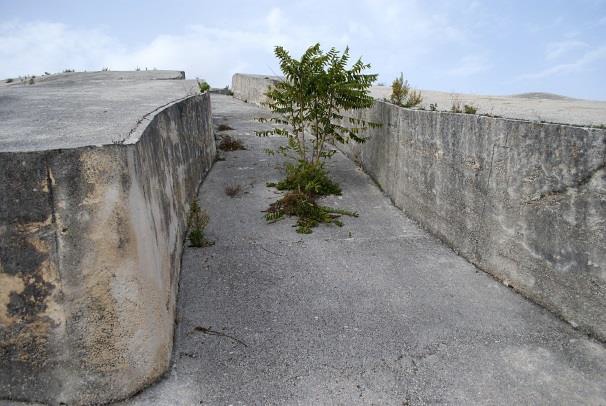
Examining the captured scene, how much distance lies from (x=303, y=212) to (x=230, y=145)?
15.3 ft

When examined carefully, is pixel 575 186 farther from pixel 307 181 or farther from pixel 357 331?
pixel 307 181

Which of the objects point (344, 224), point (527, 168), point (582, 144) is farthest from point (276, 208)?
point (582, 144)

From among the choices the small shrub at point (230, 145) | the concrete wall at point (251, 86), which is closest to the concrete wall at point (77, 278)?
the small shrub at point (230, 145)

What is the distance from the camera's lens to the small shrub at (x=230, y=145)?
1134cm

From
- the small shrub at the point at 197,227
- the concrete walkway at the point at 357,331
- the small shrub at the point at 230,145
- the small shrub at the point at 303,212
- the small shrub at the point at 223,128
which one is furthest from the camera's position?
the small shrub at the point at 223,128

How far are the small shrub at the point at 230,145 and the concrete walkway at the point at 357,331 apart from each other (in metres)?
4.62

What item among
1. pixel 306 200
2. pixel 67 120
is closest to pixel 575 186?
pixel 306 200

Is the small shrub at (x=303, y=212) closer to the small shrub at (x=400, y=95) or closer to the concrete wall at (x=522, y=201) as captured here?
the concrete wall at (x=522, y=201)

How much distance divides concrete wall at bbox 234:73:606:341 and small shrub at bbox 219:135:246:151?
16.6 feet

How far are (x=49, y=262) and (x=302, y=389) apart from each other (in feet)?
6.80

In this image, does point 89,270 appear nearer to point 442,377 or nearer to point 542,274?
point 442,377

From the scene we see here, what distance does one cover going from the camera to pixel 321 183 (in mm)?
8438

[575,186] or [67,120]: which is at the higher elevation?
[67,120]

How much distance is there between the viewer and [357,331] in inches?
181
